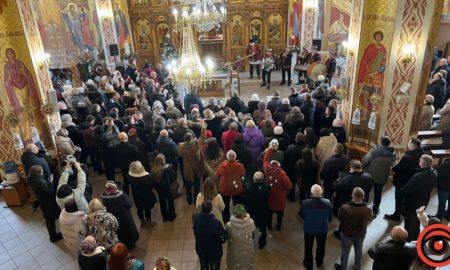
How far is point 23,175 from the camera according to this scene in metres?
7.39

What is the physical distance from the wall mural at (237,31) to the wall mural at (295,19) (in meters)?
2.35

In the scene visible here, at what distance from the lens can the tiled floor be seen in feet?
18.4

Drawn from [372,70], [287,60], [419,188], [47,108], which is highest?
[372,70]

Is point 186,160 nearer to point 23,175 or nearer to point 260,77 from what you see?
point 23,175

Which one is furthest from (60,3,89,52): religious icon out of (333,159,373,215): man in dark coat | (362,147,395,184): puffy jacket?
(333,159,373,215): man in dark coat

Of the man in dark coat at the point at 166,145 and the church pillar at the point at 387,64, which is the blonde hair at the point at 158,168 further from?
the church pillar at the point at 387,64

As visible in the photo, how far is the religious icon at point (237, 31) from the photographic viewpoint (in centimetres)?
1702

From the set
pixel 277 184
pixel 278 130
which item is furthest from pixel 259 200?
pixel 278 130

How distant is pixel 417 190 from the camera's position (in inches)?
211

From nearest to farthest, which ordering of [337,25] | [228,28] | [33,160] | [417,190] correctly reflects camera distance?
[417,190]
[33,160]
[337,25]
[228,28]

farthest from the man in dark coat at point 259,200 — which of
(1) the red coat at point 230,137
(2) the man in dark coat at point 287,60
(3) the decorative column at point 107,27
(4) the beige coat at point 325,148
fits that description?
(3) the decorative column at point 107,27

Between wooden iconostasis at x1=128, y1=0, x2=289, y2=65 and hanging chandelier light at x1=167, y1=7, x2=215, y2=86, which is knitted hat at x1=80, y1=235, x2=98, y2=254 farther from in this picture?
wooden iconostasis at x1=128, y1=0, x2=289, y2=65

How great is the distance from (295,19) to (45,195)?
1351cm

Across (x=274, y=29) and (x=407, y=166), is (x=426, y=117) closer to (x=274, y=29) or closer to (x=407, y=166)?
(x=407, y=166)
